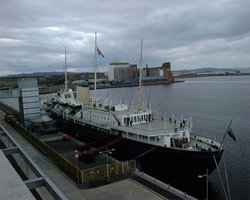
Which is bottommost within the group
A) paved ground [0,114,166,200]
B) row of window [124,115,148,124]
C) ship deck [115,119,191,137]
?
paved ground [0,114,166,200]

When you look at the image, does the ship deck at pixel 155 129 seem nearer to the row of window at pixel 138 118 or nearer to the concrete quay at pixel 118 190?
the row of window at pixel 138 118

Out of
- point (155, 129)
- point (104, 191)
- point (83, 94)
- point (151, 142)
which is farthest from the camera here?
point (83, 94)

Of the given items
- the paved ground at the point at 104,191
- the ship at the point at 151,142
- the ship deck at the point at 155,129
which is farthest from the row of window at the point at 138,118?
the paved ground at the point at 104,191

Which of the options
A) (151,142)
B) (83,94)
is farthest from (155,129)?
(83,94)

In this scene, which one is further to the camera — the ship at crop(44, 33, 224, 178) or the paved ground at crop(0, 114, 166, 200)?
the ship at crop(44, 33, 224, 178)

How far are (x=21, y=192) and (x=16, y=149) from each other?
580 centimetres

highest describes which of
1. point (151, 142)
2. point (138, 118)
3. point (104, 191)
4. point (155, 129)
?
point (138, 118)

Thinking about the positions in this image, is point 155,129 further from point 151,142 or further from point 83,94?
point 83,94

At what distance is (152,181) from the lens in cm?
1970

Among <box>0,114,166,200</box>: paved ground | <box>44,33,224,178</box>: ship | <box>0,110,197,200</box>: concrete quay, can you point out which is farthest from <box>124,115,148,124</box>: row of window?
<box>0,114,166,200</box>: paved ground

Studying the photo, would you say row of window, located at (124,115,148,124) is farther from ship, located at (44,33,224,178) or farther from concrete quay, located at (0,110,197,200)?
concrete quay, located at (0,110,197,200)

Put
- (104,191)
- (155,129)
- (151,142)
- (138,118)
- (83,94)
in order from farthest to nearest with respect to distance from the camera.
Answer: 1. (83,94)
2. (138,118)
3. (155,129)
4. (151,142)
5. (104,191)

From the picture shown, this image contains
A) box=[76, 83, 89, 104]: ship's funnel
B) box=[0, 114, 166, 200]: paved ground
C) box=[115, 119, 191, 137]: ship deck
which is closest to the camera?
box=[0, 114, 166, 200]: paved ground

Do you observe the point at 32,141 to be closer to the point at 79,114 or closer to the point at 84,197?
the point at 79,114
